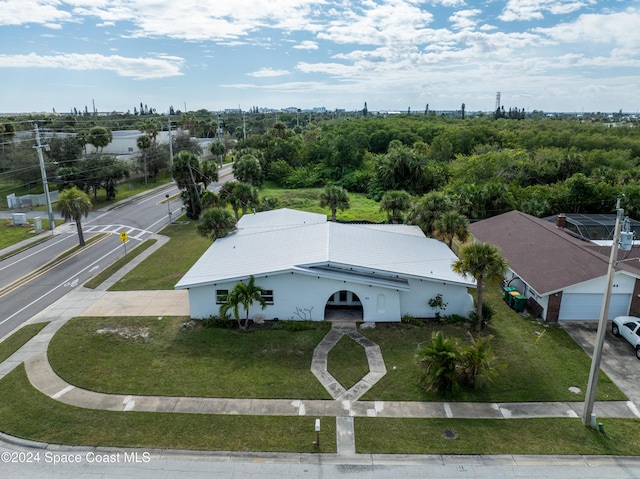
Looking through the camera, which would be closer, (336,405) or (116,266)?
(336,405)

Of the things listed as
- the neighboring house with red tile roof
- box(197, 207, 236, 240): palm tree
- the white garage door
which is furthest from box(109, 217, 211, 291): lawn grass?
the white garage door

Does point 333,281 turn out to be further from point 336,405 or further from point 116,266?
point 116,266

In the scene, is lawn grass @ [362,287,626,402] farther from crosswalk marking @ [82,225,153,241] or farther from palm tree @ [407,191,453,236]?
crosswalk marking @ [82,225,153,241]

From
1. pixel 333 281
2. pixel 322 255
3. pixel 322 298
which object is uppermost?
pixel 322 255

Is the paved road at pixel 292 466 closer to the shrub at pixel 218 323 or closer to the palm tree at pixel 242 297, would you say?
the palm tree at pixel 242 297

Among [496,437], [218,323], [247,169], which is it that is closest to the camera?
[496,437]

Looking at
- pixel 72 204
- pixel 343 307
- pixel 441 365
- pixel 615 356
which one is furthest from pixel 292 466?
pixel 72 204
